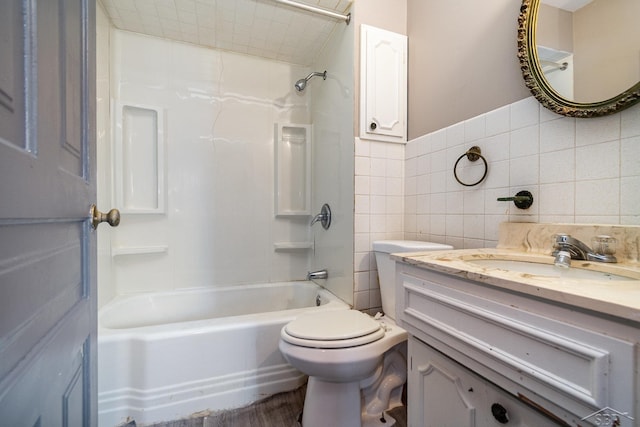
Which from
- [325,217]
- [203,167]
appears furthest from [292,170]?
[203,167]

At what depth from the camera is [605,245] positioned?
0.70 meters

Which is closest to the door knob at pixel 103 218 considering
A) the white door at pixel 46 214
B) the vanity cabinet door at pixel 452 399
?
the white door at pixel 46 214

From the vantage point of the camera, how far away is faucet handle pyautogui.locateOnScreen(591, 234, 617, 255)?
69 cm

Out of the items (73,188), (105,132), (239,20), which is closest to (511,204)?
(73,188)

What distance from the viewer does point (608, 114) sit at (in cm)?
73

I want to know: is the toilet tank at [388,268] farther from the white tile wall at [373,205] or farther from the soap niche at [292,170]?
the soap niche at [292,170]

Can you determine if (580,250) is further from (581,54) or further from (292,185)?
(292,185)

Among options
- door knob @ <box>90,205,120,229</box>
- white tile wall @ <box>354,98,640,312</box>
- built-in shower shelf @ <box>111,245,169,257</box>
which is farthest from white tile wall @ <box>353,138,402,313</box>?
built-in shower shelf @ <box>111,245,169,257</box>

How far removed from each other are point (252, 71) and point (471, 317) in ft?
6.71

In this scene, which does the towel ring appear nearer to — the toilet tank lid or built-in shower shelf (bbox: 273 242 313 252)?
the toilet tank lid

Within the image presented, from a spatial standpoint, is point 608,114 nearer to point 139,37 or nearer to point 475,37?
point 475,37

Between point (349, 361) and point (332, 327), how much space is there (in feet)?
0.50

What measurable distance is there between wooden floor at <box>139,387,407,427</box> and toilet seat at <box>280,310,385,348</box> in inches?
17.7

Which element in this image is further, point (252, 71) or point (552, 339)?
point (252, 71)
